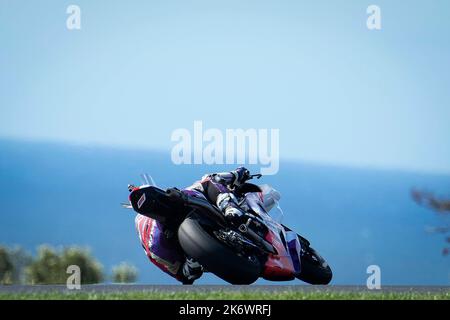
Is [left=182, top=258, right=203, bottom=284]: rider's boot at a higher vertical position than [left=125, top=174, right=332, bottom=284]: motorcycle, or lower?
lower

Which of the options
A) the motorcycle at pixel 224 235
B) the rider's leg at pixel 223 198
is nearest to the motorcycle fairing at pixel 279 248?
the motorcycle at pixel 224 235

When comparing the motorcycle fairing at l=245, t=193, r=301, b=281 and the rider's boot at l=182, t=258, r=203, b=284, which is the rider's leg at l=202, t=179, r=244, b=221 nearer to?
the motorcycle fairing at l=245, t=193, r=301, b=281

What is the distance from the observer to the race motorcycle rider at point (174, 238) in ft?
35.8

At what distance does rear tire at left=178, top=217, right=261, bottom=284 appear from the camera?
33.3 ft

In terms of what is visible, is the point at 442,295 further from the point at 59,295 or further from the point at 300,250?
the point at 59,295

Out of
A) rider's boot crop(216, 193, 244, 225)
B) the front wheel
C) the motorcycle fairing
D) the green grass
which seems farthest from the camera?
the front wheel

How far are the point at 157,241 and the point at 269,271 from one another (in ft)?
3.94

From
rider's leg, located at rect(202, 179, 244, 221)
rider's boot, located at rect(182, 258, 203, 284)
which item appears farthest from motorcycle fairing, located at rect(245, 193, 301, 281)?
rider's boot, located at rect(182, 258, 203, 284)

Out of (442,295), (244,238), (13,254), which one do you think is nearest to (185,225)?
(244,238)

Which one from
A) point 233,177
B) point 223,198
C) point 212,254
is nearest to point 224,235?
point 212,254

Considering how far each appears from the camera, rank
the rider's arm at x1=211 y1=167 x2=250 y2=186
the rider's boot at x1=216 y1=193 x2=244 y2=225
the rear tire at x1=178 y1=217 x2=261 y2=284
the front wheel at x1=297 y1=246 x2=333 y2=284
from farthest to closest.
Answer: the front wheel at x1=297 y1=246 x2=333 y2=284 → the rider's arm at x1=211 y1=167 x2=250 y2=186 → the rider's boot at x1=216 y1=193 x2=244 y2=225 → the rear tire at x1=178 y1=217 x2=261 y2=284

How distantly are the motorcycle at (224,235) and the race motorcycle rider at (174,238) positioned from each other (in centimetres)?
10

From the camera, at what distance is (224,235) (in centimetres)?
1043
